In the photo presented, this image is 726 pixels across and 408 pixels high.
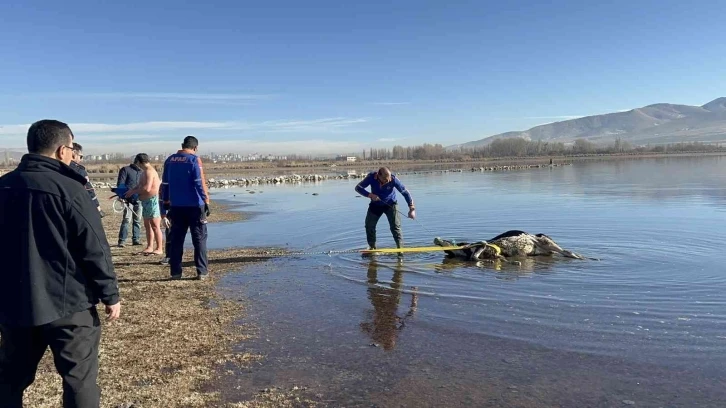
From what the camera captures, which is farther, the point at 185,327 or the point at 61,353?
the point at 185,327

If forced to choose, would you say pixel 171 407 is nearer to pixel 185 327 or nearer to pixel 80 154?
pixel 185 327

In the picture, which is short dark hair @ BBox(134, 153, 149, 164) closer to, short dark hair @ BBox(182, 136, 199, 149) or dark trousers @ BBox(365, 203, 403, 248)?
short dark hair @ BBox(182, 136, 199, 149)

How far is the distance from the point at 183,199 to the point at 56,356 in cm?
545

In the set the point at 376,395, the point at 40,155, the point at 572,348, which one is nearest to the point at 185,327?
the point at 376,395

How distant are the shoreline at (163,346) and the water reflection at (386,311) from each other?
139cm

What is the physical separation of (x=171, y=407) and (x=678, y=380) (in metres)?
4.28

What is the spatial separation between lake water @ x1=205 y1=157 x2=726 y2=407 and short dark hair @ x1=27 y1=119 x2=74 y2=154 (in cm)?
242

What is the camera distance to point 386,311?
23.0 feet

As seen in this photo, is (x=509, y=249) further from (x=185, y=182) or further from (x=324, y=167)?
(x=324, y=167)

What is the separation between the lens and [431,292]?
318 inches

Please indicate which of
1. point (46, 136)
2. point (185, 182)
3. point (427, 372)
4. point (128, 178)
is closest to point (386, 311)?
point (427, 372)

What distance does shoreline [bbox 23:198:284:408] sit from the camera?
436 cm

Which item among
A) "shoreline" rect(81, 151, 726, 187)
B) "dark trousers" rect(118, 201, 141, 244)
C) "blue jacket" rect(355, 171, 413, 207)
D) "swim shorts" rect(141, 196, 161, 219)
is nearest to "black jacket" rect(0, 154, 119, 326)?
"swim shorts" rect(141, 196, 161, 219)

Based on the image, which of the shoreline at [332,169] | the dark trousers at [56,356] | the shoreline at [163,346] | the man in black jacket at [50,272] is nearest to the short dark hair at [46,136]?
the man in black jacket at [50,272]
